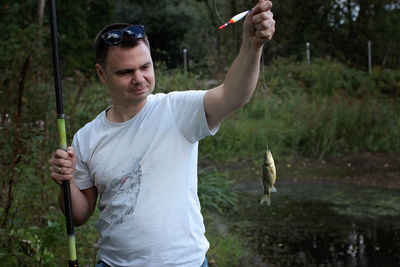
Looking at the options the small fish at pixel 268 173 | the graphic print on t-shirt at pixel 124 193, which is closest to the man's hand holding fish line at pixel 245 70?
the small fish at pixel 268 173

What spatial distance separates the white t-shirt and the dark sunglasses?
305 millimetres

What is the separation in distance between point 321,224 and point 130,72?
14.3ft

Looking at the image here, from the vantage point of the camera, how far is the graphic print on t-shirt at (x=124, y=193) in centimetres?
206

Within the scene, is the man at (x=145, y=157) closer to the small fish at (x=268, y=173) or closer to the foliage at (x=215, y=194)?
the small fish at (x=268, y=173)

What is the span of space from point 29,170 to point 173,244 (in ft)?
10.5

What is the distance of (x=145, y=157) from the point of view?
2.08 meters

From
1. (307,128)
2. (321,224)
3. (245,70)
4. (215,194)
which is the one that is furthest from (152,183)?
(307,128)

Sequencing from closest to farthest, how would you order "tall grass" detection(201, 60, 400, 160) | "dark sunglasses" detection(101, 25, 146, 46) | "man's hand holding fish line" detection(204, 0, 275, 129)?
"man's hand holding fish line" detection(204, 0, 275, 129) → "dark sunglasses" detection(101, 25, 146, 46) → "tall grass" detection(201, 60, 400, 160)

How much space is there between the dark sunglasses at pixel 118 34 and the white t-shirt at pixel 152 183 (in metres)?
0.31

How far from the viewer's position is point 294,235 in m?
5.55

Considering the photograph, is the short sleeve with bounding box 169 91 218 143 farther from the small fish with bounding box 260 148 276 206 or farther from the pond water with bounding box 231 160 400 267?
the pond water with bounding box 231 160 400 267

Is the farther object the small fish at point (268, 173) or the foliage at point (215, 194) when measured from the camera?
the foliage at point (215, 194)

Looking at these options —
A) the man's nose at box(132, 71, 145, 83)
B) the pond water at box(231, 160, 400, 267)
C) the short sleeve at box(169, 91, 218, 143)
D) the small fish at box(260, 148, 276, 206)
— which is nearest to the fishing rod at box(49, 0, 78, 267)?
the man's nose at box(132, 71, 145, 83)

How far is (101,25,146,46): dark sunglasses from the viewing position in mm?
2137
